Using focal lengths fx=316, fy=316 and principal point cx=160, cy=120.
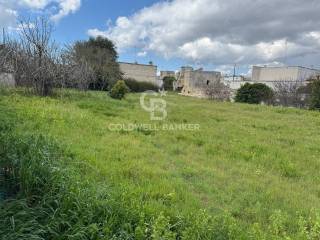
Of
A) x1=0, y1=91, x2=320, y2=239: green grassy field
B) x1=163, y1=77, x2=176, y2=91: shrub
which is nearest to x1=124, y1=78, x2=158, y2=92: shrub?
x1=163, y1=77, x2=176, y2=91: shrub

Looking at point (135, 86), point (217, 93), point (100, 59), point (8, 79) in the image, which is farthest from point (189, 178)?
point (135, 86)

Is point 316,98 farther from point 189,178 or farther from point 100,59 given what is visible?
point 100,59

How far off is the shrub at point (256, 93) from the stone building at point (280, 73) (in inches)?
488

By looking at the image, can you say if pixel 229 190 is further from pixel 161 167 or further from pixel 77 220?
pixel 77 220

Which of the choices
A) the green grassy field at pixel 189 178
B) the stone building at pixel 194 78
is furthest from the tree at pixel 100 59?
the green grassy field at pixel 189 178

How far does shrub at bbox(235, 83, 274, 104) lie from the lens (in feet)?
84.3

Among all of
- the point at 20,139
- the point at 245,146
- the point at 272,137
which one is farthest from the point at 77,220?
the point at 272,137

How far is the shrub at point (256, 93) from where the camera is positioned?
25.7 metres

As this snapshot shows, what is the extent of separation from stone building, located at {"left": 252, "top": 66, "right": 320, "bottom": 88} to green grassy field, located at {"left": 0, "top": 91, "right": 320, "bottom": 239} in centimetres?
3343

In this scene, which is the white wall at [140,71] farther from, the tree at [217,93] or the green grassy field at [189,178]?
the green grassy field at [189,178]

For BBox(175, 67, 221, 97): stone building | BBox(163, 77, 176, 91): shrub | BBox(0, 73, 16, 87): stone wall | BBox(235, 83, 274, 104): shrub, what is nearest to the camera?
BBox(0, 73, 16, 87): stone wall

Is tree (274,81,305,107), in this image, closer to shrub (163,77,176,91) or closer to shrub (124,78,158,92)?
shrub (124,78,158,92)

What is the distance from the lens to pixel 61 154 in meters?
4.19

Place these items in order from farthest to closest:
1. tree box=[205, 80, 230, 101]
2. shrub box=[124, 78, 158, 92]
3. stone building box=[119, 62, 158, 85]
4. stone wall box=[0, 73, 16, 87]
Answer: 1. stone building box=[119, 62, 158, 85]
2. shrub box=[124, 78, 158, 92]
3. tree box=[205, 80, 230, 101]
4. stone wall box=[0, 73, 16, 87]
